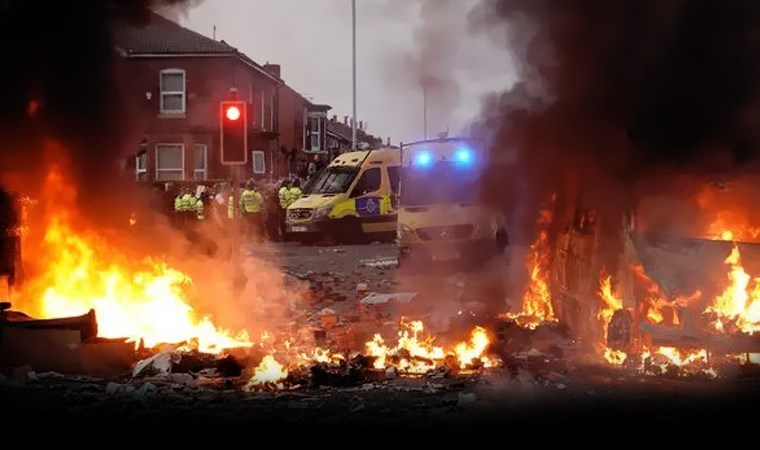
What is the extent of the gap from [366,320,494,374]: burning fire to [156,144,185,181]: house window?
22515 mm

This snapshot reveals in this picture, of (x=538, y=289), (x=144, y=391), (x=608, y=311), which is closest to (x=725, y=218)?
(x=608, y=311)

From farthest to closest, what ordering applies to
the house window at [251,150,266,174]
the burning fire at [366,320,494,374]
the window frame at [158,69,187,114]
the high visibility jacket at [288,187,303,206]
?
the house window at [251,150,266,174], the window frame at [158,69,187,114], the high visibility jacket at [288,187,303,206], the burning fire at [366,320,494,374]

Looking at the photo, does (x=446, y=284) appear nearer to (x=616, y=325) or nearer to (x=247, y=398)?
(x=616, y=325)

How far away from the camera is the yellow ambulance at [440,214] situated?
45.8ft

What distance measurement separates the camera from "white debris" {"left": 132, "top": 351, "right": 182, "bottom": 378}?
7.39 meters

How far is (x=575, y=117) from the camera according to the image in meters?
8.72

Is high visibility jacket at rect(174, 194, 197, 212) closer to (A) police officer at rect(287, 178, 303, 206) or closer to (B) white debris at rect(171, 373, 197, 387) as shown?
(A) police officer at rect(287, 178, 303, 206)

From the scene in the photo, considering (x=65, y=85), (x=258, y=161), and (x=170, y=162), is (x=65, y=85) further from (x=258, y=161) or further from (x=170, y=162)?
(x=258, y=161)

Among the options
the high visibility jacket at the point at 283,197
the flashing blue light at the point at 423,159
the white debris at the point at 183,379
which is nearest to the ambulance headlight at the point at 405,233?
the flashing blue light at the point at 423,159

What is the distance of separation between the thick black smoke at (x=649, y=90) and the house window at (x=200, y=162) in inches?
877

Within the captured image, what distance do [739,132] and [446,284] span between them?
650 centimetres

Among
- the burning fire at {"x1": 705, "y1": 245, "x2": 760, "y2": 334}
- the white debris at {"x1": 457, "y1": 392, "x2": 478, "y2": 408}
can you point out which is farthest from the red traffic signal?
the burning fire at {"x1": 705, "y1": 245, "x2": 760, "y2": 334}

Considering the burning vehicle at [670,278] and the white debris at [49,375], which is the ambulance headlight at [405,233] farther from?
the white debris at [49,375]

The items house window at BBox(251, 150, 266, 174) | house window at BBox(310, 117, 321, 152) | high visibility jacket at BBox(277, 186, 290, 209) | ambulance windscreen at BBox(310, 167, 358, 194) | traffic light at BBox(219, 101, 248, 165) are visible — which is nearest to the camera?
traffic light at BBox(219, 101, 248, 165)
